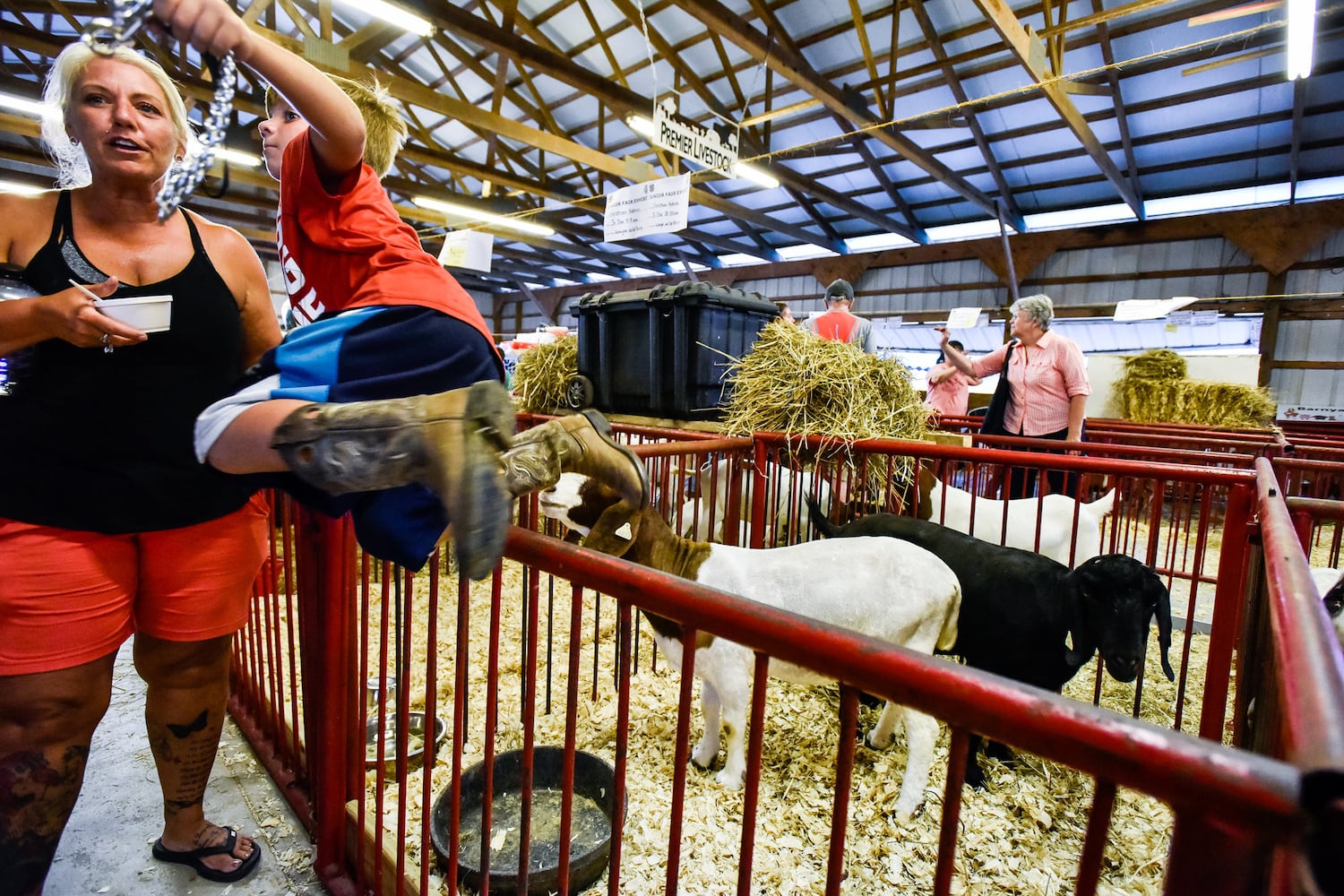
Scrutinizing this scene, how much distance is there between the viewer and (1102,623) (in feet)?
6.57

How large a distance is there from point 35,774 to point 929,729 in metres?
2.34

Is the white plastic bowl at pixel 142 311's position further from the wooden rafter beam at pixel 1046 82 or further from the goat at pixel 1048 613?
the wooden rafter beam at pixel 1046 82

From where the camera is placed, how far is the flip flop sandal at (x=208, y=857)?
1640 millimetres

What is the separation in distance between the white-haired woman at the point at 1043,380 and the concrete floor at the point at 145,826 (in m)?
4.15

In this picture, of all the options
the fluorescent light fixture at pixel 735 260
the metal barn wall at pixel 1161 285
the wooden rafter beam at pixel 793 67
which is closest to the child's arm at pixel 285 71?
the wooden rafter beam at pixel 793 67

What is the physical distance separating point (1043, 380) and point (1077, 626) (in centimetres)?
274

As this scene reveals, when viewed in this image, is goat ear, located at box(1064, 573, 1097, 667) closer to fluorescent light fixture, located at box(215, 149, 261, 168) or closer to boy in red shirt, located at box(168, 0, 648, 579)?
boy in red shirt, located at box(168, 0, 648, 579)

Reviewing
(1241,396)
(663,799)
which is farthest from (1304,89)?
(663,799)

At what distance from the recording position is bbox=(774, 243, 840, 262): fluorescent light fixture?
16797 mm

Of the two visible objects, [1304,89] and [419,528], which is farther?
[1304,89]

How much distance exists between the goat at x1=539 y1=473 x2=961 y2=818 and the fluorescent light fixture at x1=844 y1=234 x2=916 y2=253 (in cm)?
1479

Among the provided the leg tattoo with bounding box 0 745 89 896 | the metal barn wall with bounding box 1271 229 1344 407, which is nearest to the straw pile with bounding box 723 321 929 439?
the leg tattoo with bounding box 0 745 89 896

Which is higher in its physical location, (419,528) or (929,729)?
(419,528)

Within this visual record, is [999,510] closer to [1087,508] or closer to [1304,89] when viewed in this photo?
[1087,508]
